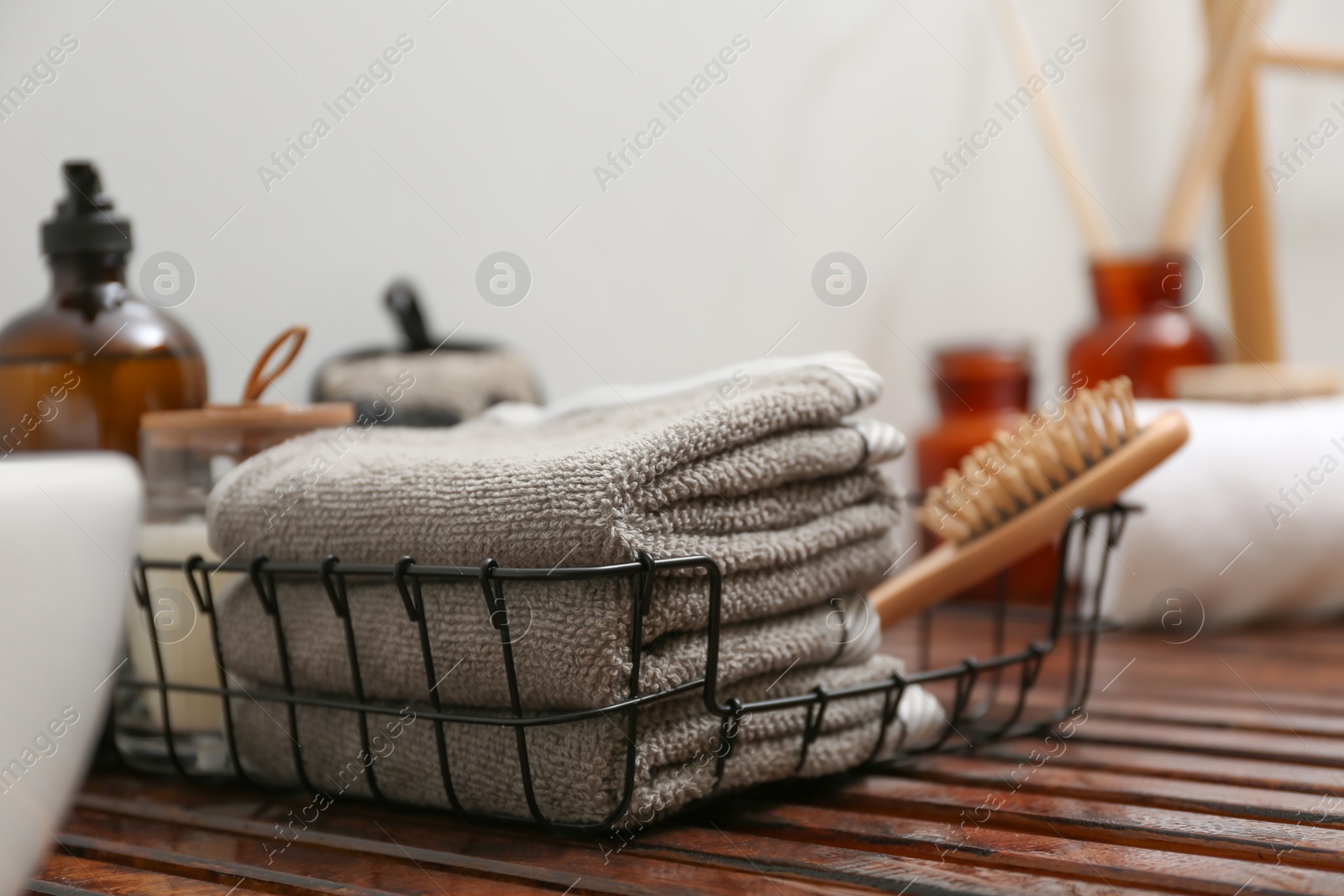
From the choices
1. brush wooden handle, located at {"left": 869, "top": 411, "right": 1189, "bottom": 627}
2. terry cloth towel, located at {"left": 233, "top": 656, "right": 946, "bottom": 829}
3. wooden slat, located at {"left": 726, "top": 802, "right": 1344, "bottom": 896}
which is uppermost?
brush wooden handle, located at {"left": 869, "top": 411, "right": 1189, "bottom": 627}

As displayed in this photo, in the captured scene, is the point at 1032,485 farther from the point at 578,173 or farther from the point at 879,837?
the point at 578,173

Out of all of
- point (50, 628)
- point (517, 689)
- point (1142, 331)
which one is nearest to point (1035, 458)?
point (517, 689)

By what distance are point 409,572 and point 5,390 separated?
0.22 m

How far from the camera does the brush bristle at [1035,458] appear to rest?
0.48 m

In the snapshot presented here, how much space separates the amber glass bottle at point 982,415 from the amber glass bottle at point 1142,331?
0.10 m

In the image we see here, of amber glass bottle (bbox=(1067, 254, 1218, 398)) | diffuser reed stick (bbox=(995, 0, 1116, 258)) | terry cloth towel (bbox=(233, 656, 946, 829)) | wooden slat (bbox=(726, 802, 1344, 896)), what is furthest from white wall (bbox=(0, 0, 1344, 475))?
wooden slat (bbox=(726, 802, 1344, 896))

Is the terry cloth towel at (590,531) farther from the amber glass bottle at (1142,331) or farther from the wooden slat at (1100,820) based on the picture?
the amber glass bottle at (1142,331)

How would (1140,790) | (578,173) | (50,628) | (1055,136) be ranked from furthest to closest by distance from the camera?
(1055,136) → (578,173) → (1140,790) → (50,628)

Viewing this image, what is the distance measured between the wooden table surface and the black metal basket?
2 cm

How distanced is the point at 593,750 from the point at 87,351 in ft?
0.90

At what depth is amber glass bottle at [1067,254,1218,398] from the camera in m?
0.98

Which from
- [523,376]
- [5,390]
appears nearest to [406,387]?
[523,376]

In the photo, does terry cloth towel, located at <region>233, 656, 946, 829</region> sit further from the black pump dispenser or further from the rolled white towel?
the rolled white towel

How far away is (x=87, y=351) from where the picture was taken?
469 mm
